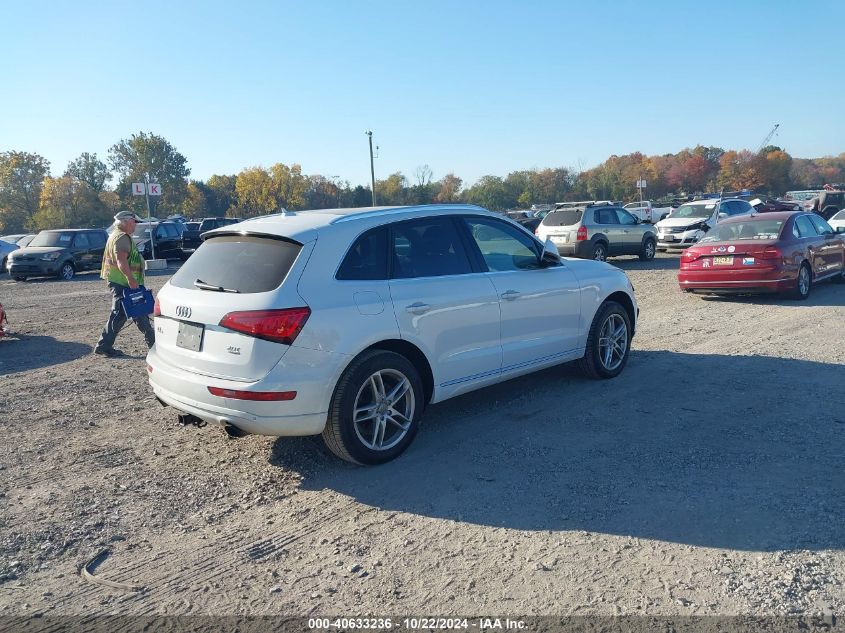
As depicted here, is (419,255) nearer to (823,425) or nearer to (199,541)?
(199,541)

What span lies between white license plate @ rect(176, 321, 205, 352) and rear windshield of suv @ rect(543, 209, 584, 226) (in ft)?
50.2

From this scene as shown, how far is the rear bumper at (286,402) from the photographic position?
4.39 meters

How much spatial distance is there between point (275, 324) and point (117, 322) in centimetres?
526

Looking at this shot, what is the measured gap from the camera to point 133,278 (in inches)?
336

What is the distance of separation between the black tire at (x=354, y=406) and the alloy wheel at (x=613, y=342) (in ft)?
8.84

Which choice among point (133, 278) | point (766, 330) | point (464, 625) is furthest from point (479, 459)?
point (766, 330)

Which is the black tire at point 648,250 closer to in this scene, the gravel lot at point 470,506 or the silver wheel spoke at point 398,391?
the gravel lot at point 470,506

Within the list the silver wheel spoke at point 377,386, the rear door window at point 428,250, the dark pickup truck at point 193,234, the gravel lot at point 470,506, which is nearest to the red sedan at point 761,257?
the gravel lot at point 470,506

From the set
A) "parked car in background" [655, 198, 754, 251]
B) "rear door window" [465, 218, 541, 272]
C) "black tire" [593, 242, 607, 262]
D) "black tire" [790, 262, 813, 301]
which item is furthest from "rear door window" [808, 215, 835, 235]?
"rear door window" [465, 218, 541, 272]

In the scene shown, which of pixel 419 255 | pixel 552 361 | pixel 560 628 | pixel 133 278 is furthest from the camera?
pixel 133 278

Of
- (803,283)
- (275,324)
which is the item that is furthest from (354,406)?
(803,283)

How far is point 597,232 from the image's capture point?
1906cm

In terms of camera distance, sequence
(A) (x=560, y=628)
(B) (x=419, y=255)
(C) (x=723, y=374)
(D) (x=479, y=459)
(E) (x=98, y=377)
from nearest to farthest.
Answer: (A) (x=560, y=628) → (D) (x=479, y=459) → (B) (x=419, y=255) → (C) (x=723, y=374) → (E) (x=98, y=377)

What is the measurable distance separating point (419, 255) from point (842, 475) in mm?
3240
